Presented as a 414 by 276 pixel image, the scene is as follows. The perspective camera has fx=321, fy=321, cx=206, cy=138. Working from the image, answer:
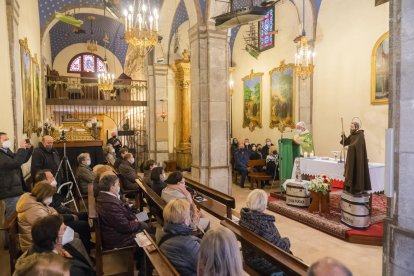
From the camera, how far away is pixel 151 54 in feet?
44.0

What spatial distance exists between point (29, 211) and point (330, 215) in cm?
531

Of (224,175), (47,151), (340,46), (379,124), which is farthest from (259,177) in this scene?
(47,151)

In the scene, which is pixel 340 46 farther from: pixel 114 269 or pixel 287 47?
pixel 114 269

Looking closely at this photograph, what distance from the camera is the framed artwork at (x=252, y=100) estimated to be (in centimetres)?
1345

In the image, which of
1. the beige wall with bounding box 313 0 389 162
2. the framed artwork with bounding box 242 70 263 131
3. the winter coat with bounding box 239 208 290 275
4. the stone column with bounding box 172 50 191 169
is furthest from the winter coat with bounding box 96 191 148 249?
the framed artwork with bounding box 242 70 263 131

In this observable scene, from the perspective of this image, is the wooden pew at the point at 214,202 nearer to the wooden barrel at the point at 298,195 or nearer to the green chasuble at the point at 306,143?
the wooden barrel at the point at 298,195

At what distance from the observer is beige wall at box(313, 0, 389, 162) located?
28.4 ft

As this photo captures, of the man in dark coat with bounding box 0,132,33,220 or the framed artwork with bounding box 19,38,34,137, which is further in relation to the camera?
the framed artwork with bounding box 19,38,34,137

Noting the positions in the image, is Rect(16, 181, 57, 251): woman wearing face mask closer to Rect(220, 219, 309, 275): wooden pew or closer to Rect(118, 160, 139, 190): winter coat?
Rect(220, 219, 309, 275): wooden pew


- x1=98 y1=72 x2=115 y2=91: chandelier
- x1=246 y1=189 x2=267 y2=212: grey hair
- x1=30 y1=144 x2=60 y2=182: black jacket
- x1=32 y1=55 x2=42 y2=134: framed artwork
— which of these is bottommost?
x1=246 y1=189 x2=267 y2=212: grey hair

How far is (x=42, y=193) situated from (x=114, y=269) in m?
1.24

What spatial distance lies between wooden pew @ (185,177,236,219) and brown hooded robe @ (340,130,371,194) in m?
2.33

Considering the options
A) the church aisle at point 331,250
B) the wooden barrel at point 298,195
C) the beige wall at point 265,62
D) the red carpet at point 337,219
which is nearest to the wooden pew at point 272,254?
the church aisle at point 331,250

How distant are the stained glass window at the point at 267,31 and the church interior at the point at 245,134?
8cm
